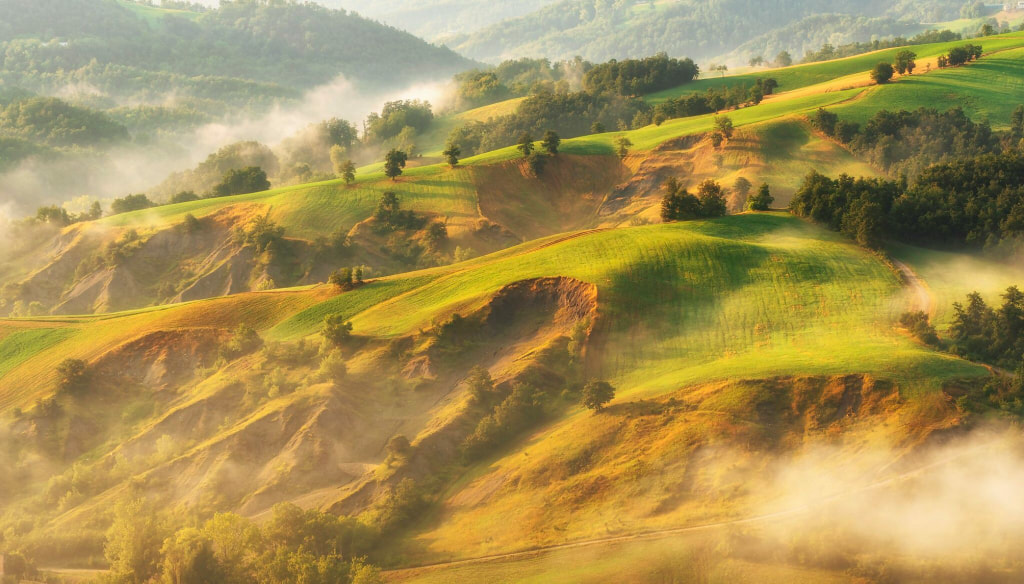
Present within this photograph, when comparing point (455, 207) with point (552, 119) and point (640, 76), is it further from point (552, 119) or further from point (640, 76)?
point (640, 76)

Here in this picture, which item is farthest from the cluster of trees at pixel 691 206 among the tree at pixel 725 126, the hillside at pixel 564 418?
the tree at pixel 725 126

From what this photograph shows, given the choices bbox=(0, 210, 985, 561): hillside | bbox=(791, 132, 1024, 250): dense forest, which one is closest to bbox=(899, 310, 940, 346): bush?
bbox=(0, 210, 985, 561): hillside

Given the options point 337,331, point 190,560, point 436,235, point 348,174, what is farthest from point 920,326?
point 348,174

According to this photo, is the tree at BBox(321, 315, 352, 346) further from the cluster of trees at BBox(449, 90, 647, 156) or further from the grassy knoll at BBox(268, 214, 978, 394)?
the cluster of trees at BBox(449, 90, 647, 156)

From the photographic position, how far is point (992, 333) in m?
40.7

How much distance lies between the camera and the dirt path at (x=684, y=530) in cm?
3145

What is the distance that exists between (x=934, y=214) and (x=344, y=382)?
144 feet

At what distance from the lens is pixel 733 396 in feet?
123

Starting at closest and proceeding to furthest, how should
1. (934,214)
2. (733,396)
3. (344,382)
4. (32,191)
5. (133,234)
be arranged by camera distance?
(733,396) < (344,382) < (934,214) < (133,234) < (32,191)

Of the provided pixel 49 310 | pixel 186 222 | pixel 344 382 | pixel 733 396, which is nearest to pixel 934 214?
pixel 733 396

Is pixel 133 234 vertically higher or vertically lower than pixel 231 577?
higher

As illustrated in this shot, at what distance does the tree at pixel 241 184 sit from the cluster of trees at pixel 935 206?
7041 centimetres

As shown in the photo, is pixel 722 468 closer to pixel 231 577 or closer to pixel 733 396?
pixel 733 396

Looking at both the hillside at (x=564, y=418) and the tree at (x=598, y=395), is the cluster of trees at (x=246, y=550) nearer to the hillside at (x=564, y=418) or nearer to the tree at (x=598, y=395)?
the hillside at (x=564, y=418)
